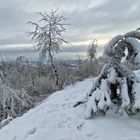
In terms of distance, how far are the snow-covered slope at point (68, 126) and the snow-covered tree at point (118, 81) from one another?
23cm

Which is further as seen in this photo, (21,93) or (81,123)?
(21,93)

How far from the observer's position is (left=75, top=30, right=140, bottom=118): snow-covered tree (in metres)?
6.64

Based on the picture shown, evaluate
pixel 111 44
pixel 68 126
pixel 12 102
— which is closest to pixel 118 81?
pixel 111 44

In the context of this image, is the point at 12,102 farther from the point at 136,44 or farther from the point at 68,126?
the point at 136,44

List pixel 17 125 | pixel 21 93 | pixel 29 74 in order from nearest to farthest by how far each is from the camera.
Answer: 1. pixel 17 125
2. pixel 21 93
3. pixel 29 74

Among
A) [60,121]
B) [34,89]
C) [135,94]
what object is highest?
[135,94]

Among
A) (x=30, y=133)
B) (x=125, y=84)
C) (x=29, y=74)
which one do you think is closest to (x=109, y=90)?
(x=125, y=84)

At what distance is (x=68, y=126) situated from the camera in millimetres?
6648

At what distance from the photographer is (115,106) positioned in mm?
6859

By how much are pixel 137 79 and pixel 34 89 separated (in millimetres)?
12901

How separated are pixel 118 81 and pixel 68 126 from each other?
48.9 inches

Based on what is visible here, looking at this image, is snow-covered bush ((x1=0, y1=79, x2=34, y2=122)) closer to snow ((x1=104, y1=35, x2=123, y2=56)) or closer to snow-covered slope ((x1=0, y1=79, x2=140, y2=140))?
snow-covered slope ((x1=0, y1=79, x2=140, y2=140))

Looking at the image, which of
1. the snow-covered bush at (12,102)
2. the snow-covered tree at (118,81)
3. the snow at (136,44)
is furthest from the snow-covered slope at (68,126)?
the snow-covered bush at (12,102)

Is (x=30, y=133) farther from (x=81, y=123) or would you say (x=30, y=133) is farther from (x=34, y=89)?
(x=34, y=89)
